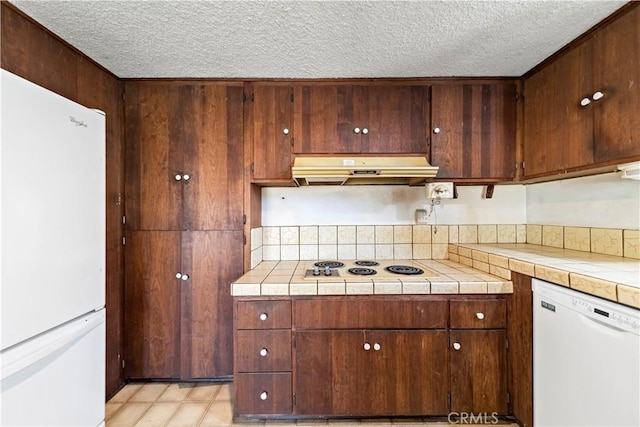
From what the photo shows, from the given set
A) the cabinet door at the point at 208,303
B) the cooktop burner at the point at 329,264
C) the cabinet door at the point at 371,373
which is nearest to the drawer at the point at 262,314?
the cabinet door at the point at 371,373

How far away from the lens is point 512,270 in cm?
154

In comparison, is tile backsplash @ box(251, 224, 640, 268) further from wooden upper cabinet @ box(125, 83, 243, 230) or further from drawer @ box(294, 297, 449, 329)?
drawer @ box(294, 297, 449, 329)

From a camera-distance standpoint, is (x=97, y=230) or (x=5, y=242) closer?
(x=5, y=242)

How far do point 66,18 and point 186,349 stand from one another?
1.98m

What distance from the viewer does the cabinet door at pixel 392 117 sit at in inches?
76.1

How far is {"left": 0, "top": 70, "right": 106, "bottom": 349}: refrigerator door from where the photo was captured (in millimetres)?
936

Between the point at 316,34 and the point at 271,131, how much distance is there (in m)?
0.69

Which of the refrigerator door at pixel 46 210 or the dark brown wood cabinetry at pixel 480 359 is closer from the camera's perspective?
the refrigerator door at pixel 46 210

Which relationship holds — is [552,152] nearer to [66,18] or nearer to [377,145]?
[377,145]

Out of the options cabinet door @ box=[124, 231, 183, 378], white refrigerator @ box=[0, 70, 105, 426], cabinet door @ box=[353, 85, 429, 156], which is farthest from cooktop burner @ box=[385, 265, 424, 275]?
white refrigerator @ box=[0, 70, 105, 426]

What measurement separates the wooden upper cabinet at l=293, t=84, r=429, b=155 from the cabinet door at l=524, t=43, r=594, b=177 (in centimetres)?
70

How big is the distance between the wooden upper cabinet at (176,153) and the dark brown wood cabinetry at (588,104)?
1969 mm

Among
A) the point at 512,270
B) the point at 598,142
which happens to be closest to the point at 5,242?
the point at 512,270

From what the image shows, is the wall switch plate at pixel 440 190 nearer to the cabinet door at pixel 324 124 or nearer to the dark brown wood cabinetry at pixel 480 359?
the cabinet door at pixel 324 124
